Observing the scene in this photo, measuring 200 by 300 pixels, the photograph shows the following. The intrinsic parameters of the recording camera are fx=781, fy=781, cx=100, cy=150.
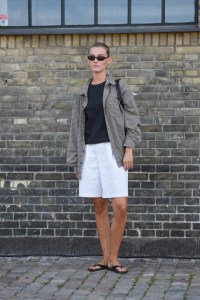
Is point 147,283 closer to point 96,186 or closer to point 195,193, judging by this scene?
point 96,186

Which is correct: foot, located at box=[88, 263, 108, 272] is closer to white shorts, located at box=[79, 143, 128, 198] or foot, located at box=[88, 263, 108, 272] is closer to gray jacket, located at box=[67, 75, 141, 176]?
white shorts, located at box=[79, 143, 128, 198]

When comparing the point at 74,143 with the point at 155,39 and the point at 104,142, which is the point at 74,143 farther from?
the point at 155,39

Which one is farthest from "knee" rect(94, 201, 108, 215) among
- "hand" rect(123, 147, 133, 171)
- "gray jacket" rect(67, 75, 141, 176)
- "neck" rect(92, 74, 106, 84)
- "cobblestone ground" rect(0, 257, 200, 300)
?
"neck" rect(92, 74, 106, 84)

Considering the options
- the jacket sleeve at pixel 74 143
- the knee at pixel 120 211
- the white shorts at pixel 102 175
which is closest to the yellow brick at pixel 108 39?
the jacket sleeve at pixel 74 143

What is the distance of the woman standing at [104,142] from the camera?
7.21 m

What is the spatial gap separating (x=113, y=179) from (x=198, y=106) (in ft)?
5.13

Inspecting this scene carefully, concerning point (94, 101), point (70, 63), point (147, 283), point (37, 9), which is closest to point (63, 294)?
point (147, 283)

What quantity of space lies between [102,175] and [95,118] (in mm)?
536

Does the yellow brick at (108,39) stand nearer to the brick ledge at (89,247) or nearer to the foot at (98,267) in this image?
the brick ledge at (89,247)

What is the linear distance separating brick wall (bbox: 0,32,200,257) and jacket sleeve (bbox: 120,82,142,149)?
42.3 inches

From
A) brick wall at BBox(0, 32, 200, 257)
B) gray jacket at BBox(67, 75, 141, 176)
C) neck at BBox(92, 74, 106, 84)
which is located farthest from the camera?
brick wall at BBox(0, 32, 200, 257)

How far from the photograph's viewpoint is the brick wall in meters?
8.28

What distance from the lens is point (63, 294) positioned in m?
6.41

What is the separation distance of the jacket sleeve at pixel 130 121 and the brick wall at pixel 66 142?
1.07 metres
